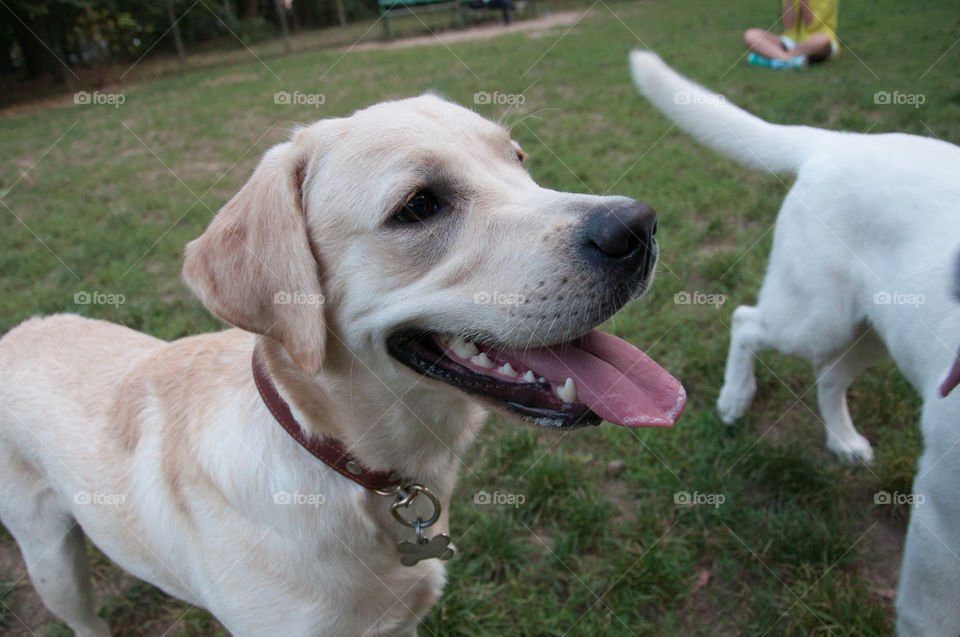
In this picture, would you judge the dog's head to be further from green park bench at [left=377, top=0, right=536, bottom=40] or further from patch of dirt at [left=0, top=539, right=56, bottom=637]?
green park bench at [left=377, top=0, right=536, bottom=40]

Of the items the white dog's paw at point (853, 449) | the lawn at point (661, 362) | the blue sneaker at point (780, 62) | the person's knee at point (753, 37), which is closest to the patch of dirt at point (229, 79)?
the lawn at point (661, 362)

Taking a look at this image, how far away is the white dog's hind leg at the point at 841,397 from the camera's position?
9.93 feet

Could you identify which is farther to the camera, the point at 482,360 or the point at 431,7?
the point at 431,7

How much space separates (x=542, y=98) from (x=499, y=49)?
6002 millimetres

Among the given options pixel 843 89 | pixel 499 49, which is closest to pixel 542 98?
pixel 843 89

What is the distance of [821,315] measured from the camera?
9.00 feet

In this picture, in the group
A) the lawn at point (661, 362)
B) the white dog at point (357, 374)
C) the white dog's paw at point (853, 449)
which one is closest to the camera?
the white dog at point (357, 374)

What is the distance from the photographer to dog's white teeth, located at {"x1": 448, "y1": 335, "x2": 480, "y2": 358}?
6.24 ft

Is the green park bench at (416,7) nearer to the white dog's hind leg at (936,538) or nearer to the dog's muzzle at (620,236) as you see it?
the dog's muzzle at (620,236)

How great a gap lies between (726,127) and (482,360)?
1985 mm

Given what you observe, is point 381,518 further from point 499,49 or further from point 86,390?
point 499,49

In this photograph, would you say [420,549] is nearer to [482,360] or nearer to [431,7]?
[482,360]

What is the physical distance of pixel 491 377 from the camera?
1.86 m

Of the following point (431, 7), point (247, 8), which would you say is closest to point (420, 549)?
point (431, 7)
